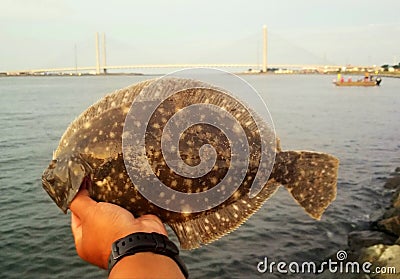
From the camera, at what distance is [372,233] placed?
500 inches

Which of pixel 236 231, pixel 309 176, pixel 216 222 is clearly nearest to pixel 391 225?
pixel 236 231

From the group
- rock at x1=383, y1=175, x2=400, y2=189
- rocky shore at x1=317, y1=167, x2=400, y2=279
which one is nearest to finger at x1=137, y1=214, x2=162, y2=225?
rocky shore at x1=317, y1=167, x2=400, y2=279

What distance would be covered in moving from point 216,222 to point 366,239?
10122mm

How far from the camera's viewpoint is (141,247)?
225 cm

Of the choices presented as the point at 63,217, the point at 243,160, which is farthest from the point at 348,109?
the point at 243,160

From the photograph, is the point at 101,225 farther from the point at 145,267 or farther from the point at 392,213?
the point at 392,213

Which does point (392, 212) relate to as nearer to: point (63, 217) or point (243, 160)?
point (63, 217)

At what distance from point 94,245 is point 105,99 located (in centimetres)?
107

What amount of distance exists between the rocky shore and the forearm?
7.33 metres

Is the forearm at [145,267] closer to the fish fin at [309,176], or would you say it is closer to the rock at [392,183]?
the fish fin at [309,176]

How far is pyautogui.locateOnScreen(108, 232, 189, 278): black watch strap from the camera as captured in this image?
224 cm

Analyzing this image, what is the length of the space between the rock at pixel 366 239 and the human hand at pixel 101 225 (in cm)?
1031

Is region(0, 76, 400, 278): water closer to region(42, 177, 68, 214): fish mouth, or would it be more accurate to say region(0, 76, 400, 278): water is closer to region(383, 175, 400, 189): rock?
region(383, 175, 400, 189): rock

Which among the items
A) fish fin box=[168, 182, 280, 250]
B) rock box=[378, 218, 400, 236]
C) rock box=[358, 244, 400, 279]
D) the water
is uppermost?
fish fin box=[168, 182, 280, 250]
